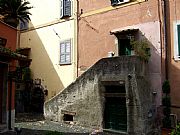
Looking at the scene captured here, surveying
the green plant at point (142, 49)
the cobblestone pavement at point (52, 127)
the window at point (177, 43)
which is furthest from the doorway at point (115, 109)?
the window at point (177, 43)

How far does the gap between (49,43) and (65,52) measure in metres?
1.82

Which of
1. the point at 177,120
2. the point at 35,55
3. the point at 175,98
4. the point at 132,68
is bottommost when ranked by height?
the point at 177,120

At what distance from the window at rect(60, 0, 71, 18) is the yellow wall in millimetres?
326

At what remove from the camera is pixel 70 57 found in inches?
759

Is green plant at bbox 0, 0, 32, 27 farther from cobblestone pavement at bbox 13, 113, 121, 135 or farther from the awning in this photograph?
the awning

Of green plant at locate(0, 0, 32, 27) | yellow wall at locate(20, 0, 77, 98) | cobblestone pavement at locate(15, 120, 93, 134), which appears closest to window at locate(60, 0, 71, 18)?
yellow wall at locate(20, 0, 77, 98)

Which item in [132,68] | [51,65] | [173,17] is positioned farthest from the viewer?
[51,65]

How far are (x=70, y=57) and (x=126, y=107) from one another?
6.34 metres

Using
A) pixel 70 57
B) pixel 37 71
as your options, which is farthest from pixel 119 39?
pixel 37 71

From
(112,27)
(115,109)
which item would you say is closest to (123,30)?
(112,27)

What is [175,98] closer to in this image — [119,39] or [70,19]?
[119,39]

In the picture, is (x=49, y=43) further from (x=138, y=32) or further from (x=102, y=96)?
(x=102, y=96)

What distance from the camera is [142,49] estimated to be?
1482cm

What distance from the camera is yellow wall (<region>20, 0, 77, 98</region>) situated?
19.5 m
